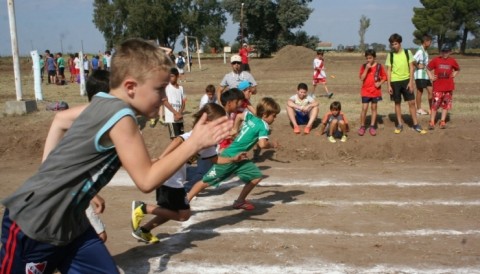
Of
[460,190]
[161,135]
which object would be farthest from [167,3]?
[460,190]

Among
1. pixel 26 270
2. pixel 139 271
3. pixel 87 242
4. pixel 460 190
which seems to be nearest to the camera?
pixel 26 270

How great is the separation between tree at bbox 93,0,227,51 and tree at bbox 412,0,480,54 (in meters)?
28.2

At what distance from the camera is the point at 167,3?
66.0 m

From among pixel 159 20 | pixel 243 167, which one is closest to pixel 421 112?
pixel 243 167

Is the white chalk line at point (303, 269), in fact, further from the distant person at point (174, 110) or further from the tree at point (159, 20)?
the tree at point (159, 20)

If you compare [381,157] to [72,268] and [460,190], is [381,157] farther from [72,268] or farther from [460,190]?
→ [72,268]

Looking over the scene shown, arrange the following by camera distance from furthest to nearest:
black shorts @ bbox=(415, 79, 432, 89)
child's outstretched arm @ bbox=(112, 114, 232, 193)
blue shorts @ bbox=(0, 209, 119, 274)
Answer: black shorts @ bbox=(415, 79, 432, 89)
blue shorts @ bbox=(0, 209, 119, 274)
child's outstretched arm @ bbox=(112, 114, 232, 193)

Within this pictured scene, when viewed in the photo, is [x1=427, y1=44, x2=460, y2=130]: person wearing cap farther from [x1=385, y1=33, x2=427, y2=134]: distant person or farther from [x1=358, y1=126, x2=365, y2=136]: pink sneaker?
[x1=358, y1=126, x2=365, y2=136]: pink sneaker

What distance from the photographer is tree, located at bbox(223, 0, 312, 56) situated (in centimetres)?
6088

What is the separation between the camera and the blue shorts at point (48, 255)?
2.58 metres

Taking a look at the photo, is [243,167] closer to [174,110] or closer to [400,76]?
[174,110]

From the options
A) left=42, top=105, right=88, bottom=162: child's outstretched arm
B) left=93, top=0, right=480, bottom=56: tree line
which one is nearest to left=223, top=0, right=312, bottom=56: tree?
left=93, top=0, right=480, bottom=56: tree line

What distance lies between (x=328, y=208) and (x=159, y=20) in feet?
203

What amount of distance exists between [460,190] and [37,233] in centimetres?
A: 646
